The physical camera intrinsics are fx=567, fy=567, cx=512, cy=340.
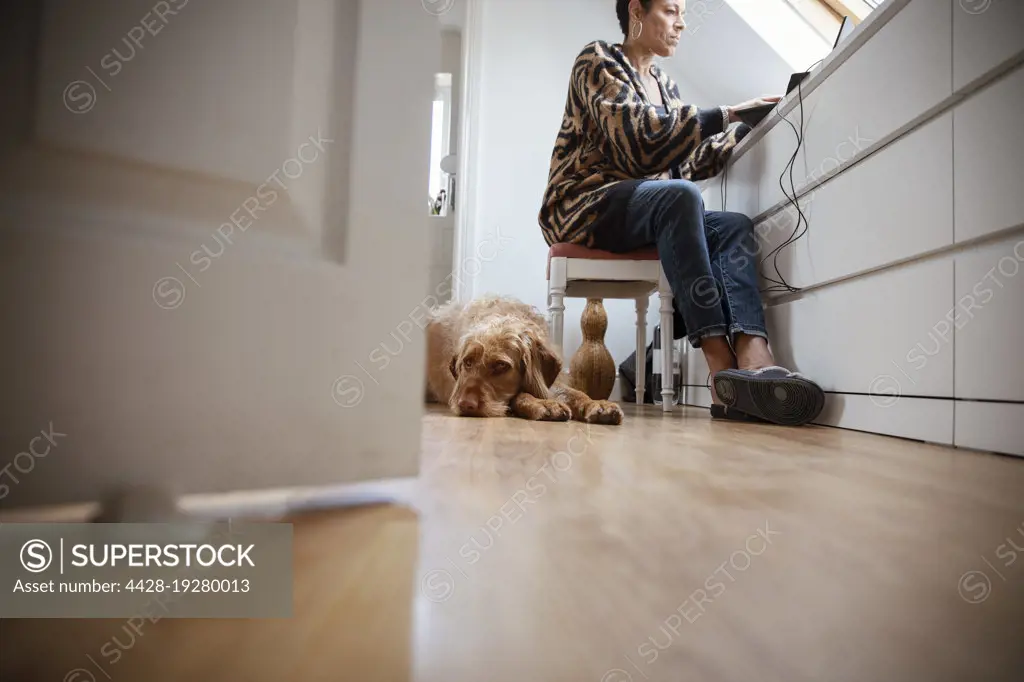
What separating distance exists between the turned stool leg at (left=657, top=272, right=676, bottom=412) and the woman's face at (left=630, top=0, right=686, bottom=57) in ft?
3.10

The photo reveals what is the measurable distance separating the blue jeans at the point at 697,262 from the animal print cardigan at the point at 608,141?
0.38ft

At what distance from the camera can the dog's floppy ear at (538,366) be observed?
174 cm

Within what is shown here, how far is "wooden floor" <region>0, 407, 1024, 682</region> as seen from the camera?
0.25 meters

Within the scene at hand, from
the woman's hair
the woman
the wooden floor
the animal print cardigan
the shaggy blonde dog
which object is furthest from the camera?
the woman's hair

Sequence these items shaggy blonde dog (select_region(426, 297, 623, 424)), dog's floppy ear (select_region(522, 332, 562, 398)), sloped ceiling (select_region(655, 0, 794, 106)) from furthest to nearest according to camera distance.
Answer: sloped ceiling (select_region(655, 0, 794, 106)), dog's floppy ear (select_region(522, 332, 562, 398)), shaggy blonde dog (select_region(426, 297, 623, 424))

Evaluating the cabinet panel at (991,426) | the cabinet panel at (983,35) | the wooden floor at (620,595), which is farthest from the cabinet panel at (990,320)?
the wooden floor at (620,595)

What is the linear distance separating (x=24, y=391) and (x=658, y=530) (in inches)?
19.3

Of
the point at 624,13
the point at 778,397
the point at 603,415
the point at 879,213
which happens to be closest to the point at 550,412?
the point at 603,415

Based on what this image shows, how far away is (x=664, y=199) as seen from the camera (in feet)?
6.32

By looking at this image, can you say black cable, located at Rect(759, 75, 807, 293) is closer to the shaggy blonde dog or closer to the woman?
the woman

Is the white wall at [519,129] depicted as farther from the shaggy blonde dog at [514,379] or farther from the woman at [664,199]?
the shaggy blonde dog at [514,379]

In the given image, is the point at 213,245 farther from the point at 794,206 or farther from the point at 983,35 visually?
the point at 794,206

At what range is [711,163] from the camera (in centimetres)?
245

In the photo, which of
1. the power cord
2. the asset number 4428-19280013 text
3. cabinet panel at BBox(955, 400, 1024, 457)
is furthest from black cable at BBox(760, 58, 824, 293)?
the asset number 4428-19280013 text
